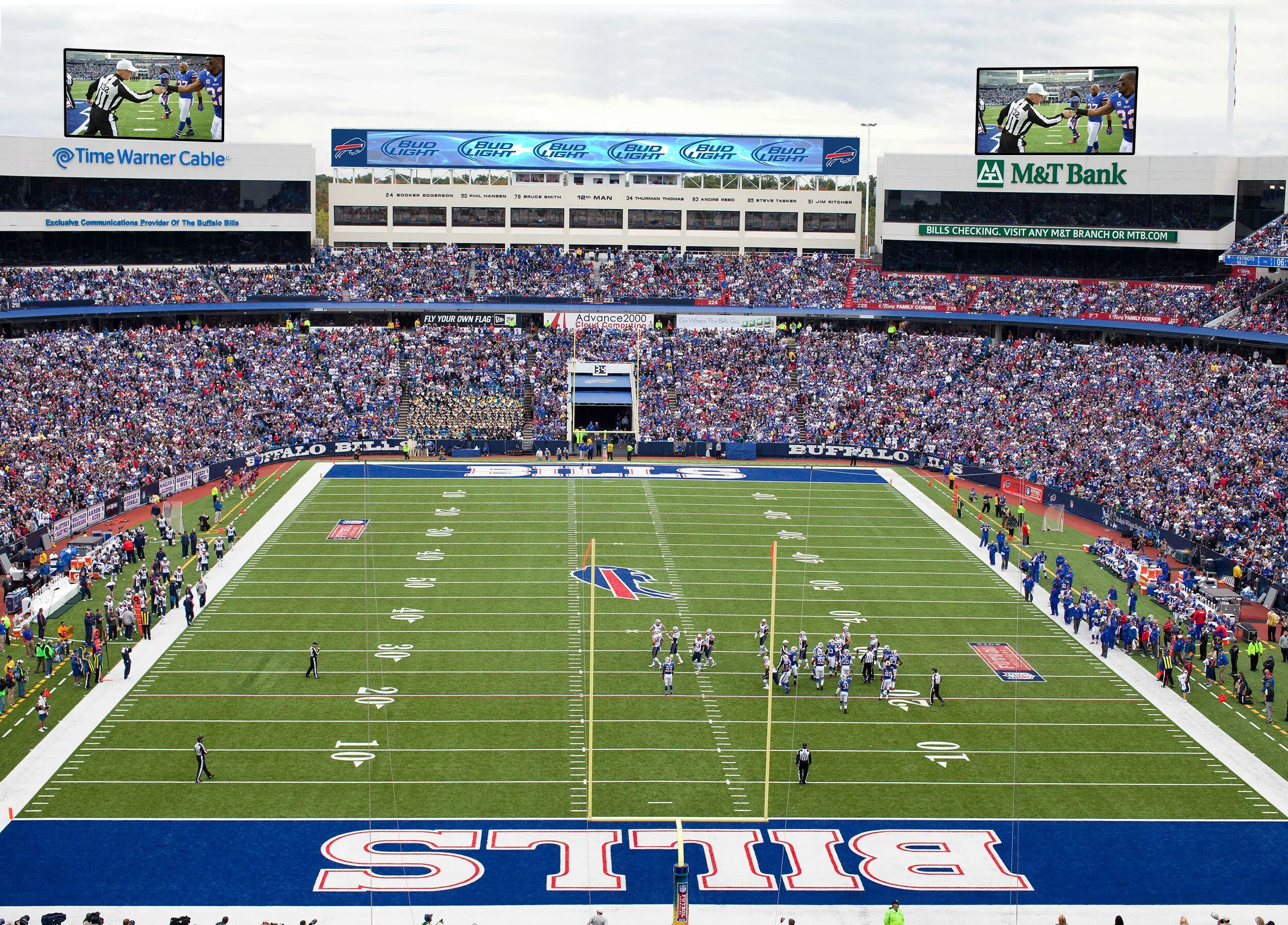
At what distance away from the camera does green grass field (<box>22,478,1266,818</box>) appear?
818 inches

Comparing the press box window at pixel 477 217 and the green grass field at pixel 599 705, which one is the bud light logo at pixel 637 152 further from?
the green grass field at pixel 599 705

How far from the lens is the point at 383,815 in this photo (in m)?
19.9

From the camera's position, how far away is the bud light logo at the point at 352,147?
63.8 m

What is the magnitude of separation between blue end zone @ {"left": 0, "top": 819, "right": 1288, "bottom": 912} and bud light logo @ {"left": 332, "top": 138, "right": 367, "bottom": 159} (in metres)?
49.2

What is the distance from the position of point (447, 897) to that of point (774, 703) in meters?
8.69

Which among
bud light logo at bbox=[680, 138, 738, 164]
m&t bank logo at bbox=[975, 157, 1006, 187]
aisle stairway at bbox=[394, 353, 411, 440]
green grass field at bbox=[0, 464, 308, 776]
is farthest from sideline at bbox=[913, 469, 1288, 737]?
bud light logo at bbox=[680, 138, 738, 164]

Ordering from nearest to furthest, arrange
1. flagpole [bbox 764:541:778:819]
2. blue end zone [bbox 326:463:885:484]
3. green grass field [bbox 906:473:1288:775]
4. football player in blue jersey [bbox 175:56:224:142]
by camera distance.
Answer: flagpole [bbox 764:541:778:819] → green grass field [bbox 906:473:1288:775] → blue end zone [bbox 326:463:885:484] → football player in blue jersey [bbox 175:56:224:142]

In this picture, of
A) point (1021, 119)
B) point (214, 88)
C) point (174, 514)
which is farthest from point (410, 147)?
point (174, 514)

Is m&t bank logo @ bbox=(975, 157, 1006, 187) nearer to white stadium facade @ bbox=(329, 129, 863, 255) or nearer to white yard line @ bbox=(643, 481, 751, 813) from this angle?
white stadium facade @ bbox=(329, 129, 863, 255)

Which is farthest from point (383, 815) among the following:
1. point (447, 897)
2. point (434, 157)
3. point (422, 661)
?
point (434, 157)

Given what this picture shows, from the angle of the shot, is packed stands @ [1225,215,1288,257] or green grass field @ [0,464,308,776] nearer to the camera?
green grass field @ [0,464,308,776]

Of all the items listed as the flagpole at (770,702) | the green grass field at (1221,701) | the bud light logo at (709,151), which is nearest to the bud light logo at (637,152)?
the bud light logo at (709,151)

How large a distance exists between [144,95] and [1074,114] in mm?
40601

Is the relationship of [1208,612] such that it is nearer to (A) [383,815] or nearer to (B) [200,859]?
(A) [383,815]
